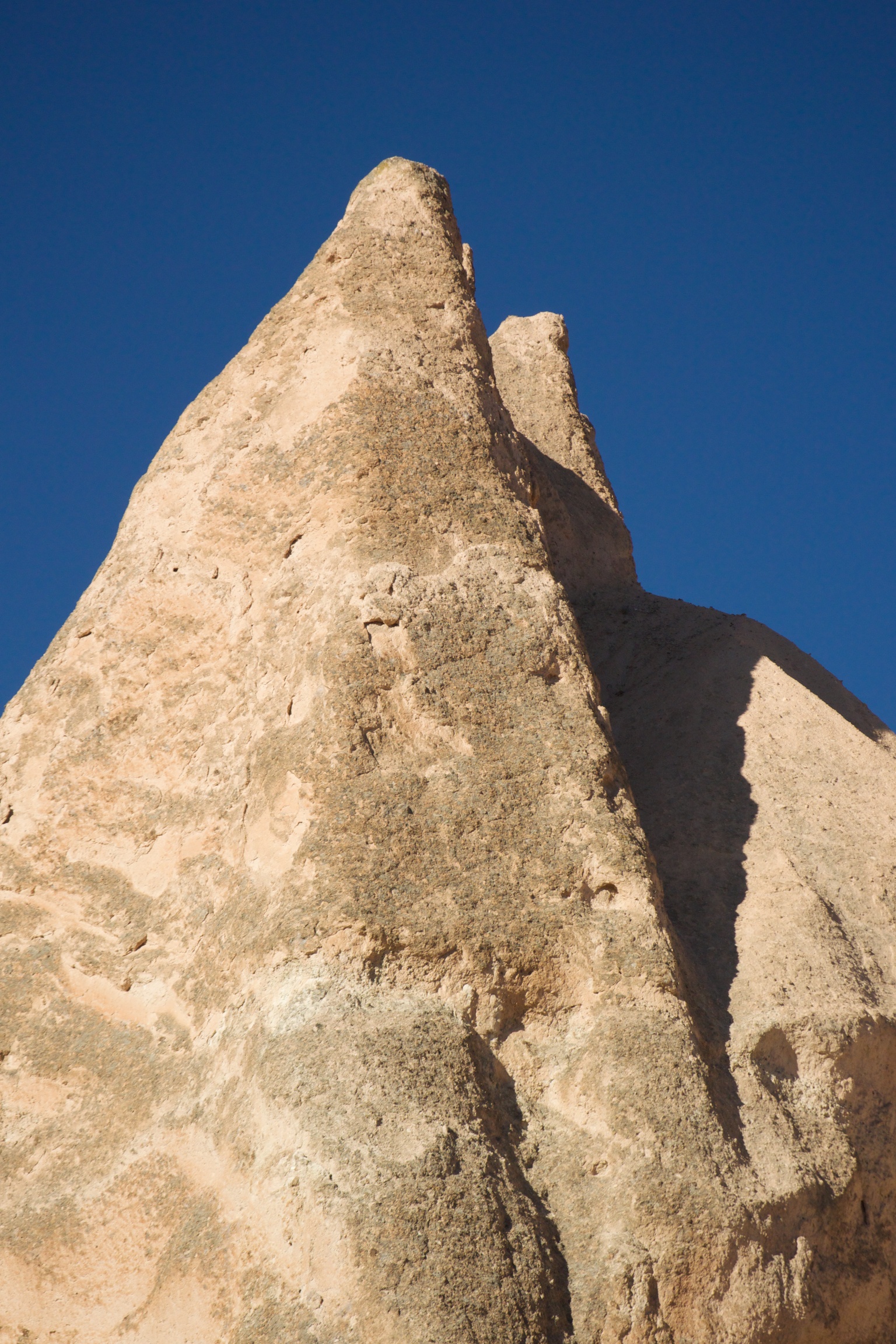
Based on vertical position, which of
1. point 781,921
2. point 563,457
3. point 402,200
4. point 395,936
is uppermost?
point 563,457

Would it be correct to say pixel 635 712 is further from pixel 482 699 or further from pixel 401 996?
pixel 401 996

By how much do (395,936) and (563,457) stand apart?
664cm

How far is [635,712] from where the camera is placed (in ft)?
23.4

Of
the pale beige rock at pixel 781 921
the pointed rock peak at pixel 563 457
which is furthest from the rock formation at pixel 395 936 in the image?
the pointed rock peak at pixel 563 457

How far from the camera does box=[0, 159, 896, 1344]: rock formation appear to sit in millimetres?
3682

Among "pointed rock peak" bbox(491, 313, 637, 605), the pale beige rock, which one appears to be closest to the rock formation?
the pale beige rock

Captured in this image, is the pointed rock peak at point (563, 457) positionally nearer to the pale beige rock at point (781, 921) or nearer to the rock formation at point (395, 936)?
the pale beige rock at point (781, 921)

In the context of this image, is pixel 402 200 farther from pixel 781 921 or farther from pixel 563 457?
pixel 781 921

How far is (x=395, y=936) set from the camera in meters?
4.11

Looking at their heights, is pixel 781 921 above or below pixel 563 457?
below

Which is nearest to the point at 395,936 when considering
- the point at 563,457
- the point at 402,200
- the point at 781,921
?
the point at 781,921

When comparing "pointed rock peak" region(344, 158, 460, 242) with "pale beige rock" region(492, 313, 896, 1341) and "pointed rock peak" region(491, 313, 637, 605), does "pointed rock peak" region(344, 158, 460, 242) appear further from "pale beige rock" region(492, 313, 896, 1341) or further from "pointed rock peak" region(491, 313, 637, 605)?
"pale beige rock" region(492, 313, 896, 1341)

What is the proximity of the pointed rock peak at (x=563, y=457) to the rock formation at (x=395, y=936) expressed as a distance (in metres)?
2.91

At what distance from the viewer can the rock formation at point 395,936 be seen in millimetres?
3682
